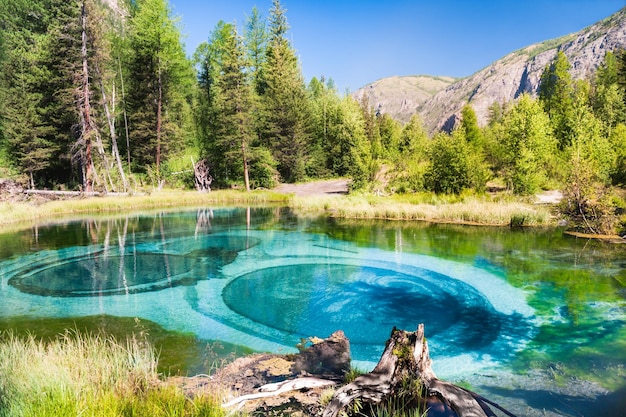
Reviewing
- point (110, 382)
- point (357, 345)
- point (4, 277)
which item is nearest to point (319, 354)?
point (357, 345)

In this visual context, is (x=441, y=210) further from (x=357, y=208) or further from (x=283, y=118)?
(x=283, y=118)

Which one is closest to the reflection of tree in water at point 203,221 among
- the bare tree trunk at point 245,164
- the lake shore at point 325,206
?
the lake shore at point 325,206

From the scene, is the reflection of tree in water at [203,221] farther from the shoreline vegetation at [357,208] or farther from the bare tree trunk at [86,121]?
the bare tree trunk at [86,121]

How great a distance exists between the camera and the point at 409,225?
19.0m

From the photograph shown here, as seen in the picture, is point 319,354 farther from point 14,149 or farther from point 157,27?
point 157,27

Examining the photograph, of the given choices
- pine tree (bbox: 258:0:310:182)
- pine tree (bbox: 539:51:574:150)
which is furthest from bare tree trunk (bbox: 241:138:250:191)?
pine tree (bbox: 539:51:574:150)

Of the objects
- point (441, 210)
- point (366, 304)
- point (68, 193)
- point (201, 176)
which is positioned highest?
point (201, 176)

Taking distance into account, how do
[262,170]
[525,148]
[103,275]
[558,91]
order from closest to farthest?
[103,275], [525,148], [262,170], [558,91]

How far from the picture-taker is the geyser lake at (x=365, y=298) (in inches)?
231

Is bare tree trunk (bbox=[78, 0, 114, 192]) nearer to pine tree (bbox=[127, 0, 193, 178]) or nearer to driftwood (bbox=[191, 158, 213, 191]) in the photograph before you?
pine tree (bbox=[127, 0, 193, 178])

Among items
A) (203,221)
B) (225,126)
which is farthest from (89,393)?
(225,126)

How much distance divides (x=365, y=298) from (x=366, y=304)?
40 centimetres

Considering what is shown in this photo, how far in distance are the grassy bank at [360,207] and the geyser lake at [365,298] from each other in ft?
4.88

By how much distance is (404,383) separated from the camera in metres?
3.85
